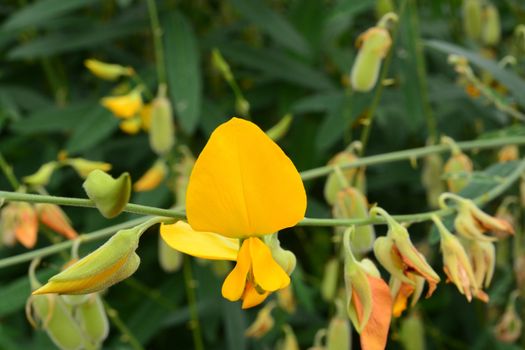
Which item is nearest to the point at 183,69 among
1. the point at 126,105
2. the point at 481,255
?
the point at 126,105

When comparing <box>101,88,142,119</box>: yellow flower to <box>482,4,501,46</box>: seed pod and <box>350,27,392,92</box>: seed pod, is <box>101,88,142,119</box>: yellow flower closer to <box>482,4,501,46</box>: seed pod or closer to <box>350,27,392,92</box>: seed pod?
<box>350,27,392,92</box>: seed pod

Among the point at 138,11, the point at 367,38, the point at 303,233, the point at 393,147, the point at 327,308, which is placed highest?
the point at 367,38

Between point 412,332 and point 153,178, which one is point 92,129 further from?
point 412,332

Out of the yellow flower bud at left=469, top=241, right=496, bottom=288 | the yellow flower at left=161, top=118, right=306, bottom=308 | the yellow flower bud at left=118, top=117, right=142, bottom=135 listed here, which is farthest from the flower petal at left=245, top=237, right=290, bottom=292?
the yellow flower bud at left=118, top=117, right=142, bottom=135

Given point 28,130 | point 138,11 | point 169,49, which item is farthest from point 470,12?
point 28,130

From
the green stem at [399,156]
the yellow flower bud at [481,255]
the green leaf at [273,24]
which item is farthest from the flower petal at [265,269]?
the green leaf at [273,24]

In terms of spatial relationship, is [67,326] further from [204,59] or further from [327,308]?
[204,59]
